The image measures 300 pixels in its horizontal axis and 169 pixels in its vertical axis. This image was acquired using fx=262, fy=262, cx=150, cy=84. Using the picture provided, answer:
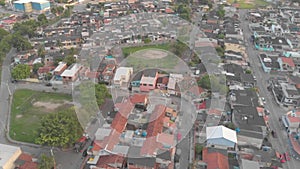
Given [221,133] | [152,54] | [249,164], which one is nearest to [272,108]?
[221,133]

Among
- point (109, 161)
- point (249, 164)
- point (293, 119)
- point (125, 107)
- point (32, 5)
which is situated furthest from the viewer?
point (32, 5)

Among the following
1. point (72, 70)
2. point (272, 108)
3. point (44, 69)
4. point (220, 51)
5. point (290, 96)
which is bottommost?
point (272, 108)

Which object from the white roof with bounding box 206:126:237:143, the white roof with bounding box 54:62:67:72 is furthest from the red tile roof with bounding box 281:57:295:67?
the white roof with bounding box 54:62:67:72

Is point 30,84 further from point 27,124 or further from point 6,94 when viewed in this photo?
point 27,124

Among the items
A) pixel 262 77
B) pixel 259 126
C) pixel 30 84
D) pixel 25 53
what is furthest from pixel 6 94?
pixel 262 77

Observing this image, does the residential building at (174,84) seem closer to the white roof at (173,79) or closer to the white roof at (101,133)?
the white roof at (173,79)

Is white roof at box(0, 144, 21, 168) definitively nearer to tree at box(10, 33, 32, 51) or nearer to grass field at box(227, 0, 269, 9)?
tree at box(10, 33, 32, 51)

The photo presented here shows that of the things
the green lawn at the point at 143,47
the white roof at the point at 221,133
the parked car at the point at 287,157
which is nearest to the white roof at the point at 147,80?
the white roof at the point at 221,133

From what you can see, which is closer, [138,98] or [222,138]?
[222,138]

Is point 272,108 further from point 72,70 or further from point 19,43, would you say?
point 19,43
